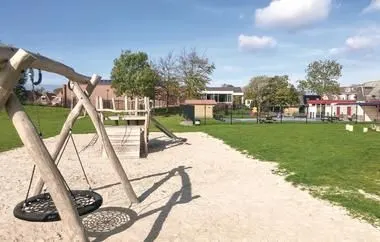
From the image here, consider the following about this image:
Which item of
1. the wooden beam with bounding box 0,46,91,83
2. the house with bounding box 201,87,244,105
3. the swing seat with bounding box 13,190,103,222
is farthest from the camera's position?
the house with bounding box 201,87,244,105

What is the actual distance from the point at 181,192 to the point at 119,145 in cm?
542

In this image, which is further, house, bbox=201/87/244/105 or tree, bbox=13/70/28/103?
house, bbox=201/87/244/105

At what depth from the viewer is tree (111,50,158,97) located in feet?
163

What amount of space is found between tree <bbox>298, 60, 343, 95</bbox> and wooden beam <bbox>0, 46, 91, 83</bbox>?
76.5 metres

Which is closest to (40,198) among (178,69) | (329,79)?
(178,69)

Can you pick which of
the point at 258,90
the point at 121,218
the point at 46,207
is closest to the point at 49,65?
the point at 46,207

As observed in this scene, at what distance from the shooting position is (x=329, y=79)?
78250 mm

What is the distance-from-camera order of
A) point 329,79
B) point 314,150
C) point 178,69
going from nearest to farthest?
point 314,150 < point 178,69 < point 329,79

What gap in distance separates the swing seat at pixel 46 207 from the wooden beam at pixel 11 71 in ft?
4.46

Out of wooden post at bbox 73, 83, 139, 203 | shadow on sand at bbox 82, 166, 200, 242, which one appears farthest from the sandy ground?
wooden post at bbox 73, 83, 139, 203

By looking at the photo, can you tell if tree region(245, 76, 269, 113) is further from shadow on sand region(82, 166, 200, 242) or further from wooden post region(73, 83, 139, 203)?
wooden post region(73, 83, 139, 203)

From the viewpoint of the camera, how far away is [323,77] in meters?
78.6

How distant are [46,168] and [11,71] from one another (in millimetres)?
1002

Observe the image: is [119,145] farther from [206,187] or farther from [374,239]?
[374,239]
